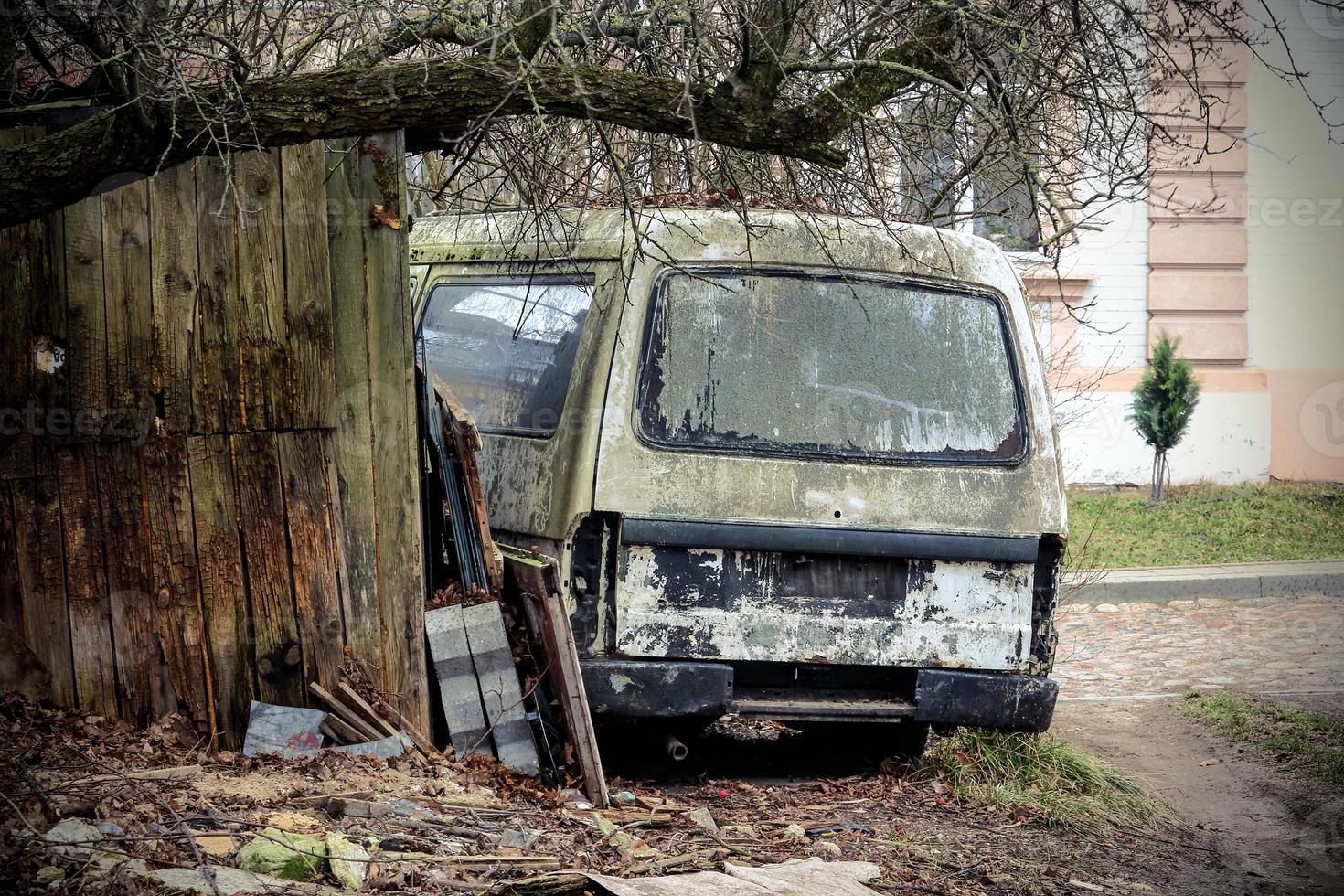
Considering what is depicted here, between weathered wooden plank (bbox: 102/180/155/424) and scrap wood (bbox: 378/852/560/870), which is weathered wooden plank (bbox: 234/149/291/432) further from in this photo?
scrap wood (bbox: 378/852/560/870)

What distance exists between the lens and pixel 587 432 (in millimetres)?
4945

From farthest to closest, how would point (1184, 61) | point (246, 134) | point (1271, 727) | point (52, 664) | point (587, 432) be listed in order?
point (1184, 61), point (1271, 727), point (587, 432), point (52, 664), point (246, 134)

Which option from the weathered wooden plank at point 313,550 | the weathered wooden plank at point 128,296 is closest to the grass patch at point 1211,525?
the weathered wooden plank at point 313,550

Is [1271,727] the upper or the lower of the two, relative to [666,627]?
lower

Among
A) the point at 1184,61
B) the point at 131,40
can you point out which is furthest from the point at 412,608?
the point at 1184,61

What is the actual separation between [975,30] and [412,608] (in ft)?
11.8

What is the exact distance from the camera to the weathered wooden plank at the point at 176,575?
14.9 feet

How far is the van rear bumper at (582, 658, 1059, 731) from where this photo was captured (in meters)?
4.90

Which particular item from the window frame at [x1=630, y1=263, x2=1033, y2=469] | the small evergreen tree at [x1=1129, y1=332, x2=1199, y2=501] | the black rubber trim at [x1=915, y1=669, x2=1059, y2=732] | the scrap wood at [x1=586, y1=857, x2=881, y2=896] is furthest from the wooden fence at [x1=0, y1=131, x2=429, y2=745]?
the small evergreen tree at [x1=1129, y1=332, x2=1199, y2=501]

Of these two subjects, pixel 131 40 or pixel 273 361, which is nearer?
pixel 131 40

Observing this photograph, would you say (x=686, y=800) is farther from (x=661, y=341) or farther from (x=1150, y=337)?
(x=1150, y=337)

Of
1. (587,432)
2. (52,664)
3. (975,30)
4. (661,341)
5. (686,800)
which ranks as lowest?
(686,800)

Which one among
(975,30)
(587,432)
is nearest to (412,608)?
(587,432)

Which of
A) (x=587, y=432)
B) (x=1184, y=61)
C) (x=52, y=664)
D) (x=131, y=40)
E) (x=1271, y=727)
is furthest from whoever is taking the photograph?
(x=1184, y=61)
